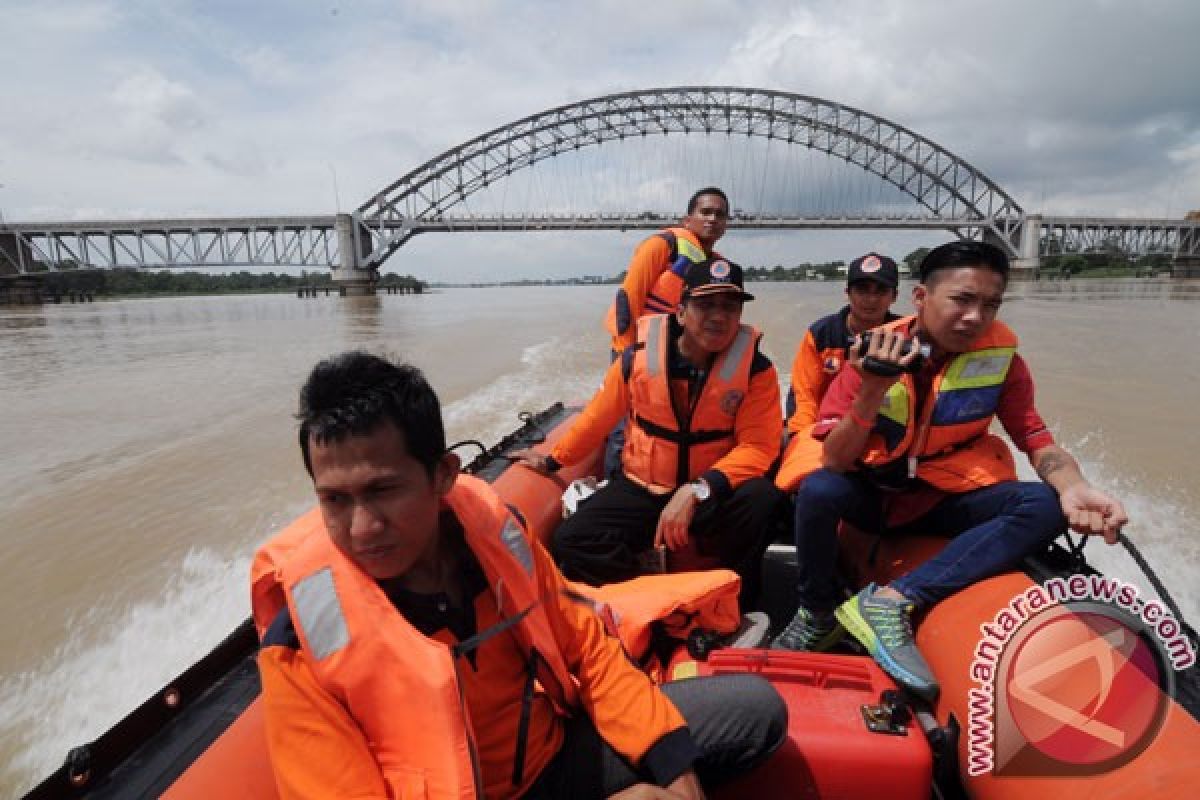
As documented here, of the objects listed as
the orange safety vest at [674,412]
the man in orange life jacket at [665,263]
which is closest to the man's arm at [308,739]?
the orange safety vest at [674,412]

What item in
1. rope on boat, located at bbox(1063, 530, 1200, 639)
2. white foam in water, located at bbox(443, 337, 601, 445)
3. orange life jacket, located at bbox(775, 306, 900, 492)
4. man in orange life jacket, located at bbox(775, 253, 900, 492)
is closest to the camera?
rope on boat, located at bbox(1063, 530, 1200, 639)

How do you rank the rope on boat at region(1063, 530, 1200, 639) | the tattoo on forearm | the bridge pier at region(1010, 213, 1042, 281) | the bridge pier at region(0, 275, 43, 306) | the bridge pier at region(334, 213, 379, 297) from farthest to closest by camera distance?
the bridge pier at region(1010, 213, 1042, 281) → the bridge pier at region(334, 213, 379, 297) → the bridge pier at region(0, 275, 43, 306) → the tattoo on forearm → the rope on boat at region(1063, 530, 1200, 639)

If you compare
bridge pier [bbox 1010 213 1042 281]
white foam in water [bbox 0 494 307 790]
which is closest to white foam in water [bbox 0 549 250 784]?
white foam in water [bbox 0 494 307 790]

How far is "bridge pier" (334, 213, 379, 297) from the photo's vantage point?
45.9 meters

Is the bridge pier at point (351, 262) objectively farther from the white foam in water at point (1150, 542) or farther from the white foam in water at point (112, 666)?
the white foam in water at point (1150, 542)

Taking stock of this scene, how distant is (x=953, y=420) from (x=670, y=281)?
1851 mm

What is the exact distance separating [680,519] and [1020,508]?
0.97 m

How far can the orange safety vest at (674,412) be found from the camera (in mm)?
2242

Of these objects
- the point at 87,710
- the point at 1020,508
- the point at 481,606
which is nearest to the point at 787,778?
the point at 481,606

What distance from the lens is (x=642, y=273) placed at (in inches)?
137

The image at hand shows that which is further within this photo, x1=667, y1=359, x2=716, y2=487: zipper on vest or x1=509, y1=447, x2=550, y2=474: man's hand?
x1=509, y1=447, x2=550, y2=474: man's hand

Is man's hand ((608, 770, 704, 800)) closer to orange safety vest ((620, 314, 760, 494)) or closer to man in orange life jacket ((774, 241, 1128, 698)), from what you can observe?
man in orange life jacket ((774, 241, 1128, 698))

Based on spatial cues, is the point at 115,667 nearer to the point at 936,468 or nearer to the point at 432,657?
the point at 432,657

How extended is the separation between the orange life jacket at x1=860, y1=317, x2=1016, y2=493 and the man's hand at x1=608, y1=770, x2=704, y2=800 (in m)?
1.15
